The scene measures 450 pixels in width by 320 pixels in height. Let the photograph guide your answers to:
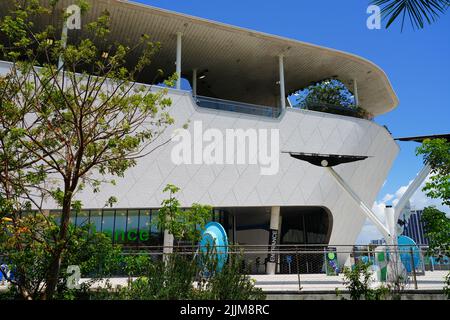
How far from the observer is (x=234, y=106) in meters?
18.4

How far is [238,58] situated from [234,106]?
12.1 feet

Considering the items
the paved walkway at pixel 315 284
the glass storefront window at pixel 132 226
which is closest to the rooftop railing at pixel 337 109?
the paved walkway at pixel 315 284

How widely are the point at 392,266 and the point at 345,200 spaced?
9.72m

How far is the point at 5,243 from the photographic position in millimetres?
6758

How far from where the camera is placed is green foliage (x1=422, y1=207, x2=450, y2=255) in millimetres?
6422

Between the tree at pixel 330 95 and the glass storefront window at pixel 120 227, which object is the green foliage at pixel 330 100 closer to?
the tree at pixel 330 95

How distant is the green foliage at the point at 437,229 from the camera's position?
6422 mm

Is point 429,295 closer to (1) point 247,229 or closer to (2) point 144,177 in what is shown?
(2) point 144,177

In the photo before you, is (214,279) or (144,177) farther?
(144,177)

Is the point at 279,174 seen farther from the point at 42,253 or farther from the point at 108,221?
the point at 42,253

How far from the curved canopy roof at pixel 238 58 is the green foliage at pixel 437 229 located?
13.9 meters

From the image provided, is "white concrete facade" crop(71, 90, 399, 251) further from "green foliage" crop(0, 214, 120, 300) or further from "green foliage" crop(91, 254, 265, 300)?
"green foliage" crop(91, 254, 265, 300)

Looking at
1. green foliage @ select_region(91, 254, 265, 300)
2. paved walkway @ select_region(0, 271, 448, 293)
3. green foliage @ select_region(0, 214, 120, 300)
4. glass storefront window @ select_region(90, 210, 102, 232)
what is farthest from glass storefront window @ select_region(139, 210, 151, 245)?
green foliage @ select_region(91, 254, 265, 300)
